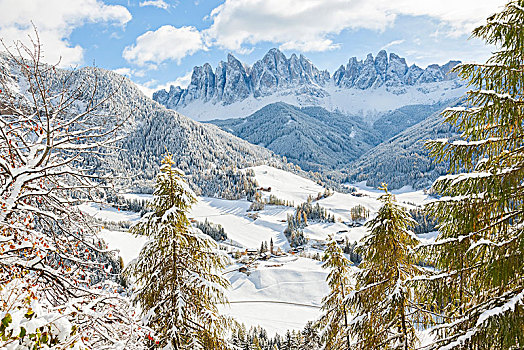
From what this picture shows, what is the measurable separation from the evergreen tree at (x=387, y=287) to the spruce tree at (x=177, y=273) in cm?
288

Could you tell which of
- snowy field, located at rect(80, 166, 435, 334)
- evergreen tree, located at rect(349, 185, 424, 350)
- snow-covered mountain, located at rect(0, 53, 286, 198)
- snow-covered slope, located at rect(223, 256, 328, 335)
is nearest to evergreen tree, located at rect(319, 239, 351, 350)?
snowy field, located at rect(80, 166, 435, 334)

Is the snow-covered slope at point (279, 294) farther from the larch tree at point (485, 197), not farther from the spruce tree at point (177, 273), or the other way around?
the larch tree at point (485, 197)

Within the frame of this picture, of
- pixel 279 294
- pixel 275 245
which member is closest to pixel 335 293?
pixel 279 294

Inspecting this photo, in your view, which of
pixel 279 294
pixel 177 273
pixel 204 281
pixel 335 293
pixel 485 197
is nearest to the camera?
pixel 485 197

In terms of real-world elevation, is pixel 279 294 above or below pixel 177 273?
below

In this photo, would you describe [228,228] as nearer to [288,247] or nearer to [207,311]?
[288,247]

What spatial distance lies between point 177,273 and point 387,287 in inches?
168

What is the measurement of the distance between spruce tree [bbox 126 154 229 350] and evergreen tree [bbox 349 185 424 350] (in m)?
2.88

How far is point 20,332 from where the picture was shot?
2617 mm

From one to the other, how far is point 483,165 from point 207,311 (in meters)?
5.40

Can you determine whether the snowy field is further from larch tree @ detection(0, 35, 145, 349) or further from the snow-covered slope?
larch tree @ detection(0, 35, 145, 349)

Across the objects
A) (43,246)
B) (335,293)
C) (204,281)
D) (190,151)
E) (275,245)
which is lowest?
(275,245)

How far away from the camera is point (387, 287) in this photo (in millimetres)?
6250

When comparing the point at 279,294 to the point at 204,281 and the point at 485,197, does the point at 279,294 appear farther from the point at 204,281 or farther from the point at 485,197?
the point at 485,197
